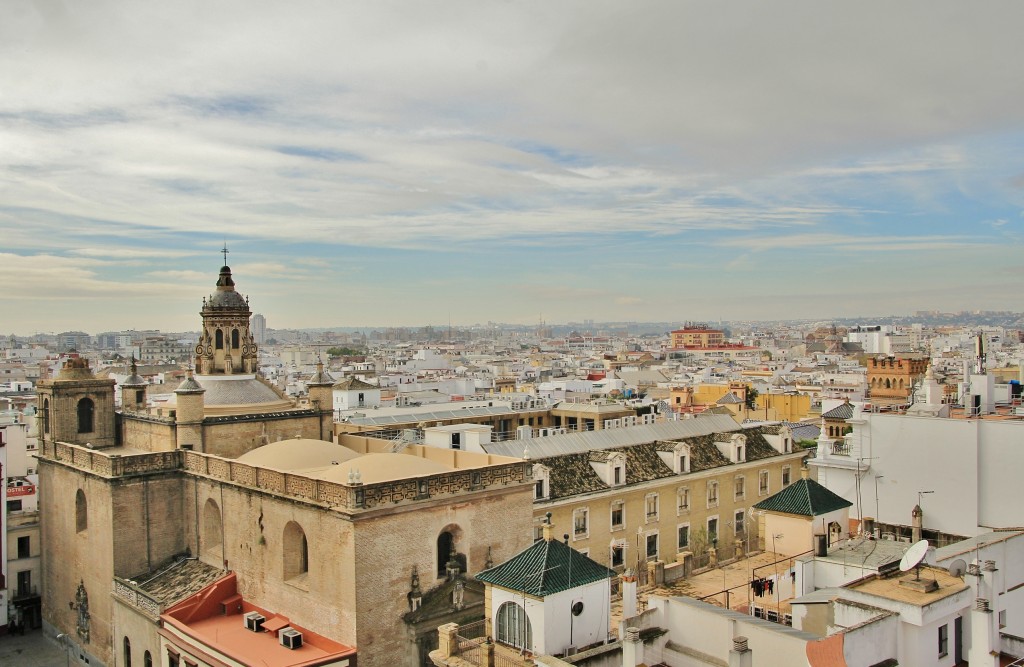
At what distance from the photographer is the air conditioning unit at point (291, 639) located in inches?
984

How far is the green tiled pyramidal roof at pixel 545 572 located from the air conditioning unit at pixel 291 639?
328 inches

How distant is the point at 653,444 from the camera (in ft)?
133

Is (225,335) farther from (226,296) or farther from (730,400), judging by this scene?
(730,400)

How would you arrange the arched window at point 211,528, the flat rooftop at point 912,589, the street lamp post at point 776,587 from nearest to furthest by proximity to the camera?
the flat rooftop at point 912,589, the street lamp post at point 776,587, the arched window at point 211,528

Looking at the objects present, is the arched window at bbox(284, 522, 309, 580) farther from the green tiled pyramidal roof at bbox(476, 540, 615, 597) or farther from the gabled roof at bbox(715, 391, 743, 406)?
the gabled roof at bbox(715, 391, 743, 406)

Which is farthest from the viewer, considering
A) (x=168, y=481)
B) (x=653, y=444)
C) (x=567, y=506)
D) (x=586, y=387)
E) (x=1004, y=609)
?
(x=586, y=387)

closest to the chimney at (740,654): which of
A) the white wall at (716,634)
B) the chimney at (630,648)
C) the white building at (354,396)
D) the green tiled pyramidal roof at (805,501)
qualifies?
the white wall at (716,634)

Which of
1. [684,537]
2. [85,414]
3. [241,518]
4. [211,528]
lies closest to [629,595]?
[241,518]

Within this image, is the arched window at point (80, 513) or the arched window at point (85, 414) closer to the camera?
the arched window at point (80, 513)

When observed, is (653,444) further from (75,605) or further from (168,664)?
(75,605)

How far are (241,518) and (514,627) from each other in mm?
13352

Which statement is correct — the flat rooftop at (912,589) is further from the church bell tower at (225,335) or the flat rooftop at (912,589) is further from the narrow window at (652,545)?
the church bell tower at (225,335)

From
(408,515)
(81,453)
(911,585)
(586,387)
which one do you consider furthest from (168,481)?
(586,387)

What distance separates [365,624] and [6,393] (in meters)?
86.0
